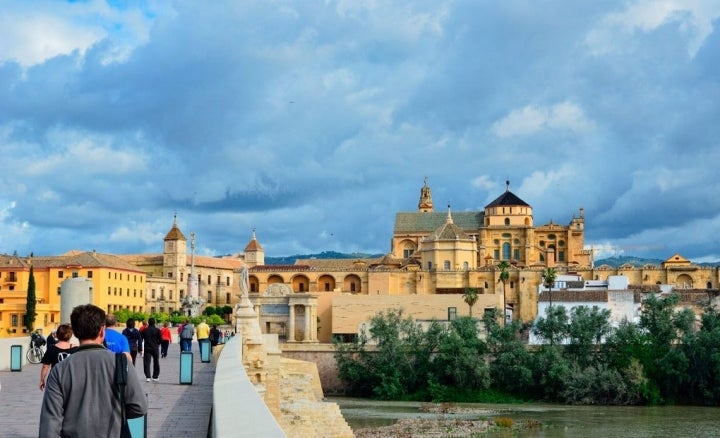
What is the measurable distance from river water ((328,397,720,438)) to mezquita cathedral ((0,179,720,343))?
18618 millimetres

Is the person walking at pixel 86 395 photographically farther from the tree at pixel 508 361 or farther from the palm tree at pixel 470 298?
the palm tree at pixel 470 298

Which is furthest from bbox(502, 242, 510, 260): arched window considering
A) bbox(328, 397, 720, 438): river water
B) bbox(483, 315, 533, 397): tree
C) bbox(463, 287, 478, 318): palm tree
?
bbox(328, 397, 720, 438): river water

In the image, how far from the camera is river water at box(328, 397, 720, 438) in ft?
124

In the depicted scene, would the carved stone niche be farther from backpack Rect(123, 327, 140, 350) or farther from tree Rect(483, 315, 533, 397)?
backpack Rect(123, 327, 140, 350)

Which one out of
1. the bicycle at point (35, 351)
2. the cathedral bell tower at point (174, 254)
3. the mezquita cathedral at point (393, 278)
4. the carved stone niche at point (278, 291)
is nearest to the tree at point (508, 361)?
the mezquita cathedral at point (393, 278)

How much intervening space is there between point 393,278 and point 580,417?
45504mm

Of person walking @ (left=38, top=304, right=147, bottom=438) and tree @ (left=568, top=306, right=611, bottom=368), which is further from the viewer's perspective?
tree @ (left=568, top=306, right=611, bottom=368)

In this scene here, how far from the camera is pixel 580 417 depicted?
42625 mm

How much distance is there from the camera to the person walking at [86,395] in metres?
5.71

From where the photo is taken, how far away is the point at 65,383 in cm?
575

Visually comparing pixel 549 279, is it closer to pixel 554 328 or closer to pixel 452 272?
pixel 452 272

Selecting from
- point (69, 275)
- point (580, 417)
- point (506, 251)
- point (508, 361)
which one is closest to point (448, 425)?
point (580, 417)

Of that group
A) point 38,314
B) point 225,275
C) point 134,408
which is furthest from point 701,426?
point 225,275

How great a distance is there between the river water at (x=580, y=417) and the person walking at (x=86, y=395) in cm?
3279
